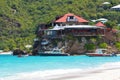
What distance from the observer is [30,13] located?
14862 centimetres

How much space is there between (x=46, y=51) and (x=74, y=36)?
7146mm

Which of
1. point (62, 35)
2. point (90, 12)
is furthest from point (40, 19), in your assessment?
point (62, 35)

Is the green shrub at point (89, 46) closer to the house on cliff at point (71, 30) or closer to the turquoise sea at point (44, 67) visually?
the house on cliff at point (71, 30)

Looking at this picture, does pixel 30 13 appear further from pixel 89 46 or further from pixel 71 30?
pixel 89 46

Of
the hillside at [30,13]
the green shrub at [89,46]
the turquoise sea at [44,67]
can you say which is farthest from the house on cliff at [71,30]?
the turquoise sea at [44,67]

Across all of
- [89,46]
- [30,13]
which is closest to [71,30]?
[89,46]

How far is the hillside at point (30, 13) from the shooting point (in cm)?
13143

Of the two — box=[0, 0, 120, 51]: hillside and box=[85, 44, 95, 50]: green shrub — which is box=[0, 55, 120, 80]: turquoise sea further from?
box=[0, 0, 120, 51]: hillside

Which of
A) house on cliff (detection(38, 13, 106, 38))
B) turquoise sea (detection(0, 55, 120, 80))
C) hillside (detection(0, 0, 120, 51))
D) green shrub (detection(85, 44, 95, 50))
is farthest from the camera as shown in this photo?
hillside (detection(0, 0, 120, 51))

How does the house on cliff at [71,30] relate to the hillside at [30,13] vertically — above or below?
above

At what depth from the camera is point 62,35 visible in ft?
294

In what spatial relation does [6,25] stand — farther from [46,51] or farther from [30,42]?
[46,51]

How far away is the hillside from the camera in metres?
131

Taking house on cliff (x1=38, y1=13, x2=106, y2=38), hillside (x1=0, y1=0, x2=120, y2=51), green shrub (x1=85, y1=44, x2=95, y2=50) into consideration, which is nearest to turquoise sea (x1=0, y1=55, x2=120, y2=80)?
green shrub (x1=85, y1=44, x2=95, y2=50)
